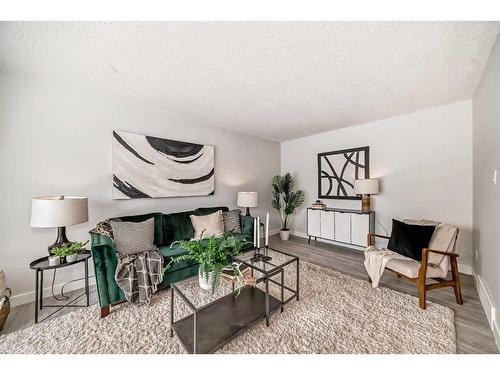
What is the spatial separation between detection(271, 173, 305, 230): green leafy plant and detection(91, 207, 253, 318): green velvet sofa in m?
1.45

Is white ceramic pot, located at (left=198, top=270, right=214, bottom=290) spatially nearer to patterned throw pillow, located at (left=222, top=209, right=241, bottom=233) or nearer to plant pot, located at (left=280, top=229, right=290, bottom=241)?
patterned throw pillow, located at (left=222, top=209, right=241, bottom=233)

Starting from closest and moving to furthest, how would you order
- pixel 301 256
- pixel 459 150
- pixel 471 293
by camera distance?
pixel 471 293
pixel 459 150
pixel 301 256

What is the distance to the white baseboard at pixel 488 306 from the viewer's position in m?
1.50

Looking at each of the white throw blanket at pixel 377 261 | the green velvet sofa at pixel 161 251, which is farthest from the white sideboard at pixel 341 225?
the green velvet sofa at pixel 161 251

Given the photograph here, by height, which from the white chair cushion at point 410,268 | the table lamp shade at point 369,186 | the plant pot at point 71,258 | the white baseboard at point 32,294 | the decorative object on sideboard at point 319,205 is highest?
the table lamp shade at point 369,186

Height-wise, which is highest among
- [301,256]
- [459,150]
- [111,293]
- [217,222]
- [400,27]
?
[400,27]

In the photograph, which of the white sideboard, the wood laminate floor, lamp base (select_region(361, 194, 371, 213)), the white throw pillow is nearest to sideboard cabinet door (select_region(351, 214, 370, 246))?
the white sideboard

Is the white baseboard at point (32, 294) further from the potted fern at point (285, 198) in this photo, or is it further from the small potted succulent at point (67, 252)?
the potted fern at point (285, 198)

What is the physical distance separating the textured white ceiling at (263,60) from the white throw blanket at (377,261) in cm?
197

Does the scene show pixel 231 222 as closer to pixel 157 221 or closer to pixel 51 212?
pixel 157 221

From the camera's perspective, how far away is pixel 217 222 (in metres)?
3.04

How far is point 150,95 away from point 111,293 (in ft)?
7.48
